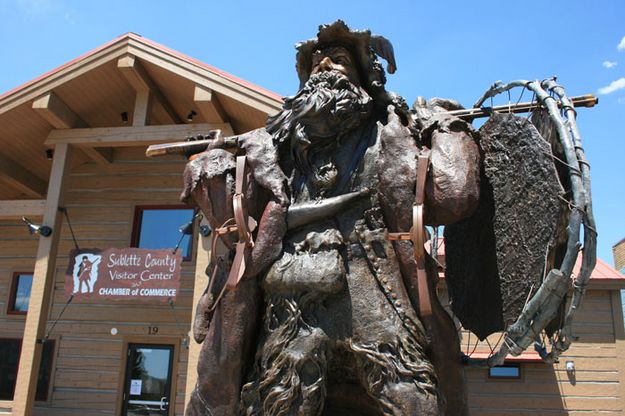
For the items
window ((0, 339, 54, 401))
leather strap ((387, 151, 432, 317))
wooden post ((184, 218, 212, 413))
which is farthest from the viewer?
window ((0, 339, 54, 401))

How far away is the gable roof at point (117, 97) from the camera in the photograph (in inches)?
272

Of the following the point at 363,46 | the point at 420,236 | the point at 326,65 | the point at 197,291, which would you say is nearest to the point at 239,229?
the point at 420,236

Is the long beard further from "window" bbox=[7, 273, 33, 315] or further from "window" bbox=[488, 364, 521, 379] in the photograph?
"window" bbox=[7, 273, 33, 315]

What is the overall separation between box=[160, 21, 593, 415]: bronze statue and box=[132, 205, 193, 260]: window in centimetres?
613

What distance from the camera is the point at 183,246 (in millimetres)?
8859

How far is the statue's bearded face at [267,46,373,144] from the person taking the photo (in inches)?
109

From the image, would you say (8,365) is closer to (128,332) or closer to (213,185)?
(128,332)

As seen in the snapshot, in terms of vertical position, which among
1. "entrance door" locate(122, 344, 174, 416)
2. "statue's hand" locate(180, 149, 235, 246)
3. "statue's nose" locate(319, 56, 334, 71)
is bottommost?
"entrance door" locate(122, 344, 174, 416)

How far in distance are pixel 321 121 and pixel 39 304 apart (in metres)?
5.49

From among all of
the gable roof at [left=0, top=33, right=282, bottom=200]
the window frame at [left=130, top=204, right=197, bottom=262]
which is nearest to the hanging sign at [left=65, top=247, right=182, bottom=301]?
the window frame at [left=130, top=204, right=197, bottom=262]

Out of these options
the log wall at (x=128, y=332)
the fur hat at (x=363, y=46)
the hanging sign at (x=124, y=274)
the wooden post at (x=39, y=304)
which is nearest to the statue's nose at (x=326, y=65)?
the fur hat at (x=363, y=46)

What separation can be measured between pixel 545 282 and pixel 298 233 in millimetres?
1031

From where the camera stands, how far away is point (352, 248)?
8.50 ft

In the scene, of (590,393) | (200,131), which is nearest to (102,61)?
(200,131)
